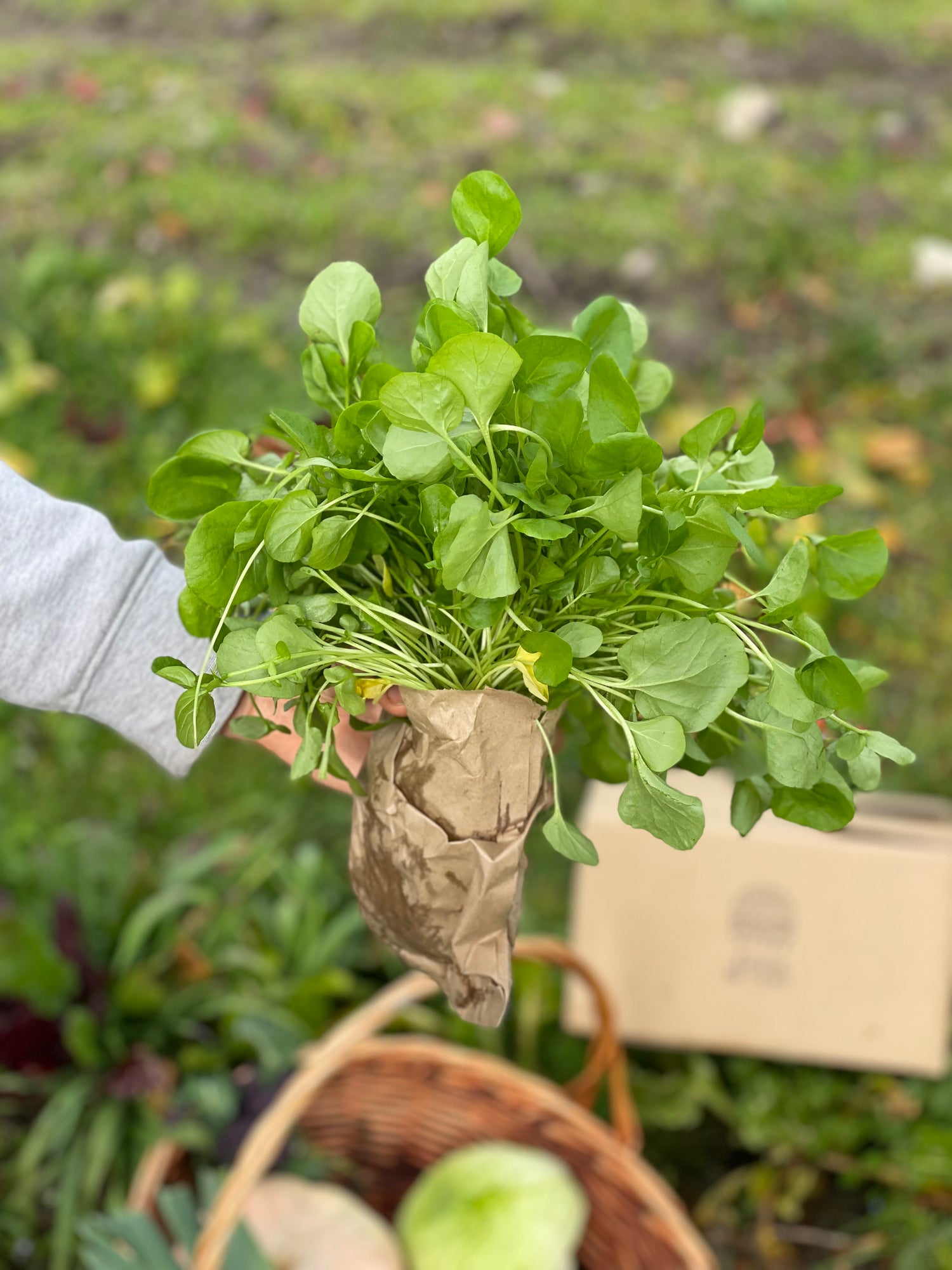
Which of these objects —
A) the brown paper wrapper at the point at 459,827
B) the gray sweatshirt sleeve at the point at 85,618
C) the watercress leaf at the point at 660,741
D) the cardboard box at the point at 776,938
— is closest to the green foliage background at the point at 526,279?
the cardboard box at the point at 776,938

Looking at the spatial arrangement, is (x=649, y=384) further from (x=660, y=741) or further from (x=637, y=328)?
(x=660, y=741)

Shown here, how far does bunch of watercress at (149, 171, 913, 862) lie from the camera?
1.87ft

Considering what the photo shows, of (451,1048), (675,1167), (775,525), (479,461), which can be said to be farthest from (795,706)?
(675,1167)

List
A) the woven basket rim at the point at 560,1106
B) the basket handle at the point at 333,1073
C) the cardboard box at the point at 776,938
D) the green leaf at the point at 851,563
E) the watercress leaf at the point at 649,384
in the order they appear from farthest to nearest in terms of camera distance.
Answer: the cardboard box at the point at 776,938 < the woven basket rim at the point at 560,1106 < the basket handle at the point at 333,1073 < the watercress leaf at the point at 649,384 < the green leaf at the point at 851,563

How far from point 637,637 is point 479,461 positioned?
0.47 feet

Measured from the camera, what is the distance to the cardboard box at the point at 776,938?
1559mm

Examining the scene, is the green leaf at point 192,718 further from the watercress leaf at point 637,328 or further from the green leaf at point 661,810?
the watercress leaf at point 637,328

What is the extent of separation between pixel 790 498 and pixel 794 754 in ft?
0.48

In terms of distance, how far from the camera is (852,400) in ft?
7.48

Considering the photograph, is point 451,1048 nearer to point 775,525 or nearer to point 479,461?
point 775,525

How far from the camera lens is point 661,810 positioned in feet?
1.92

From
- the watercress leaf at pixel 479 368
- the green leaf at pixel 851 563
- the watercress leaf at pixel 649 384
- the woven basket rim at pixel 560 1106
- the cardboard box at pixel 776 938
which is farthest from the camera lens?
the cardboard box at pixel 776 938

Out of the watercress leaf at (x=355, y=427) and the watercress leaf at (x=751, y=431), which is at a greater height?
the watercress leaf at (x=355, y=427)

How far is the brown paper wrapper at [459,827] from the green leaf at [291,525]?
0.42ft
